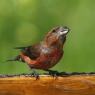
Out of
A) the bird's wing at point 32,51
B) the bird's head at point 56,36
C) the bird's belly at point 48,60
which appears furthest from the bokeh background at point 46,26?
the bird's head at point 56,36

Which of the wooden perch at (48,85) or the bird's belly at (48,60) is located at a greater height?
the bird's belly at (48,60)

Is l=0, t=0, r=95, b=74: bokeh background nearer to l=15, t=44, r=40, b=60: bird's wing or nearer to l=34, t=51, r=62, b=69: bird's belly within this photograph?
l=15, t=44, r=40, b=60: bird's wing

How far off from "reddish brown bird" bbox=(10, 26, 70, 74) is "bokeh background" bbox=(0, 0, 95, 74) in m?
2.01

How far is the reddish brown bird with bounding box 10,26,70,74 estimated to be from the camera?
222 inches

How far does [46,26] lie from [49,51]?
2816 mm

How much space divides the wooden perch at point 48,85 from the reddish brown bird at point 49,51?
1.04 ft

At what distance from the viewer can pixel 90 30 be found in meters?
8.64

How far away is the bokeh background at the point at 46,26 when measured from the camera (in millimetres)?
8125

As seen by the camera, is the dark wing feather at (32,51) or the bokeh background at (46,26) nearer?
the dark wing feather at (32,51)

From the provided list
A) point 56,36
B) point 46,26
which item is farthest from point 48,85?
point 46,26

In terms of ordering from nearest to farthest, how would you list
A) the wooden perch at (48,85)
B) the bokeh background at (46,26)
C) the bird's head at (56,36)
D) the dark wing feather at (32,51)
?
the wooden perch at (48,85) → the bird's head at (56,36) → the dark wing feather at (32,51) → the bokeh background at (46,26)

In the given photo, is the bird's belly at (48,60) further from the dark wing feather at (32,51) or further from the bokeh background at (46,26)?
the bokeh background at (46,26)

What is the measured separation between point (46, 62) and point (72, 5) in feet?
11.1

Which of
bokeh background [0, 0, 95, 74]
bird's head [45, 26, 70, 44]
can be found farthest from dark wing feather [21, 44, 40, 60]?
bokeh background [0, 0, 95, 74]
